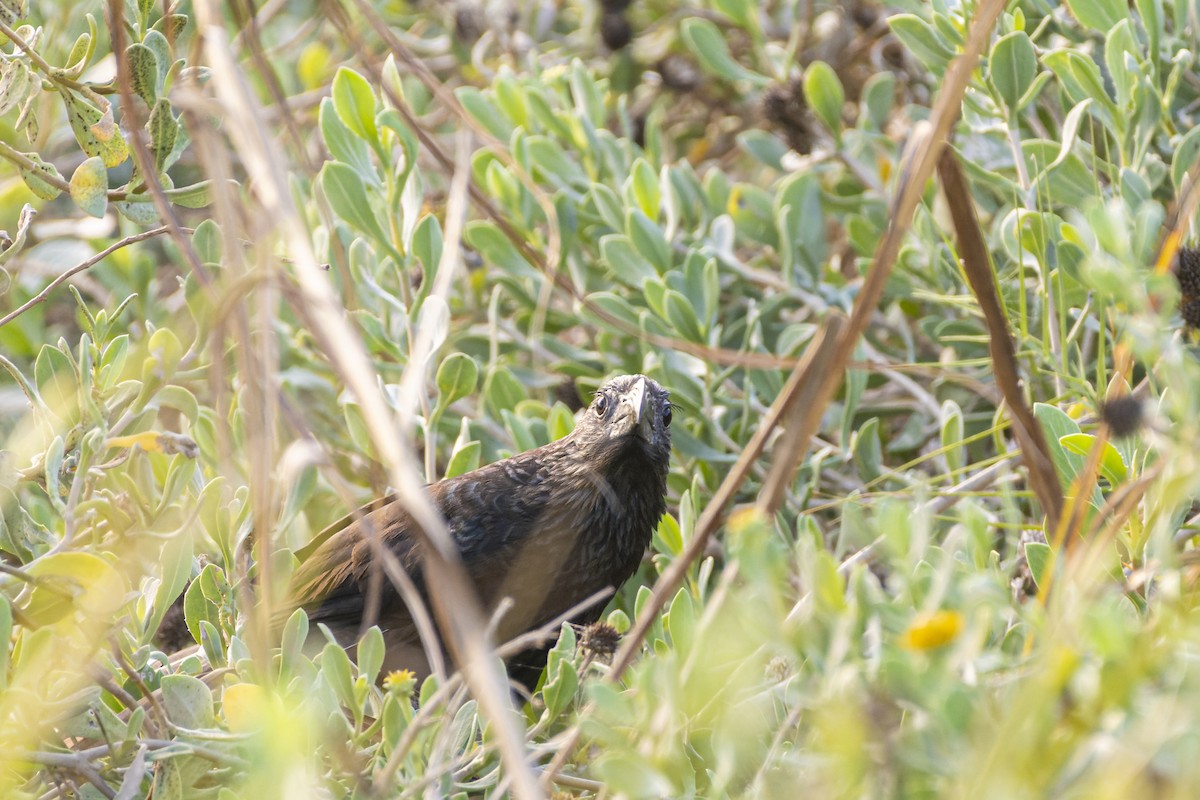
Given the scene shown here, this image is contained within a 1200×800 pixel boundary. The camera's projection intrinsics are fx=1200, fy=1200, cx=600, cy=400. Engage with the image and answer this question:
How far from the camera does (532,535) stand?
332 cm

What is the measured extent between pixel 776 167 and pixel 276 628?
7.89 ft

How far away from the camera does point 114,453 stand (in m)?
2.82

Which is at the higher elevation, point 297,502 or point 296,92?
point 296,92

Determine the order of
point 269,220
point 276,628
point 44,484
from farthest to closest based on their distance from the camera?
point 276,628 → point 44,484 → point 269,220

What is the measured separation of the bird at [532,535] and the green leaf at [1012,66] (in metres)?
1.19

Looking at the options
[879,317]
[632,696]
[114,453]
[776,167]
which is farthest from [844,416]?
[114,453]

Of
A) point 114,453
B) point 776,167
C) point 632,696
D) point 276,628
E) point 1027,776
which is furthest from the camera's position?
point 776,167

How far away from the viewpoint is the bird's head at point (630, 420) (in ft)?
10.8

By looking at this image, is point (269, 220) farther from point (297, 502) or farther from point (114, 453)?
point (114, 453)

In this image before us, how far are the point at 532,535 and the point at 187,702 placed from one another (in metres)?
1.33

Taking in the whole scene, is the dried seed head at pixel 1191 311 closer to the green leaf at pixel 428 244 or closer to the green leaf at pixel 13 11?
the green leaf at pixel 428 244

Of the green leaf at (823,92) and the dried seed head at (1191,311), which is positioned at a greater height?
the green leaf at (823,92)

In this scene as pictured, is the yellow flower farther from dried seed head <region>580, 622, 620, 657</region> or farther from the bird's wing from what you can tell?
the bird's wing

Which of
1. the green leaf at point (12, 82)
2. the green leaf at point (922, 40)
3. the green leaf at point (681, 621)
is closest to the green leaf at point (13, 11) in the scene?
the green leaf at point (12, 82)
